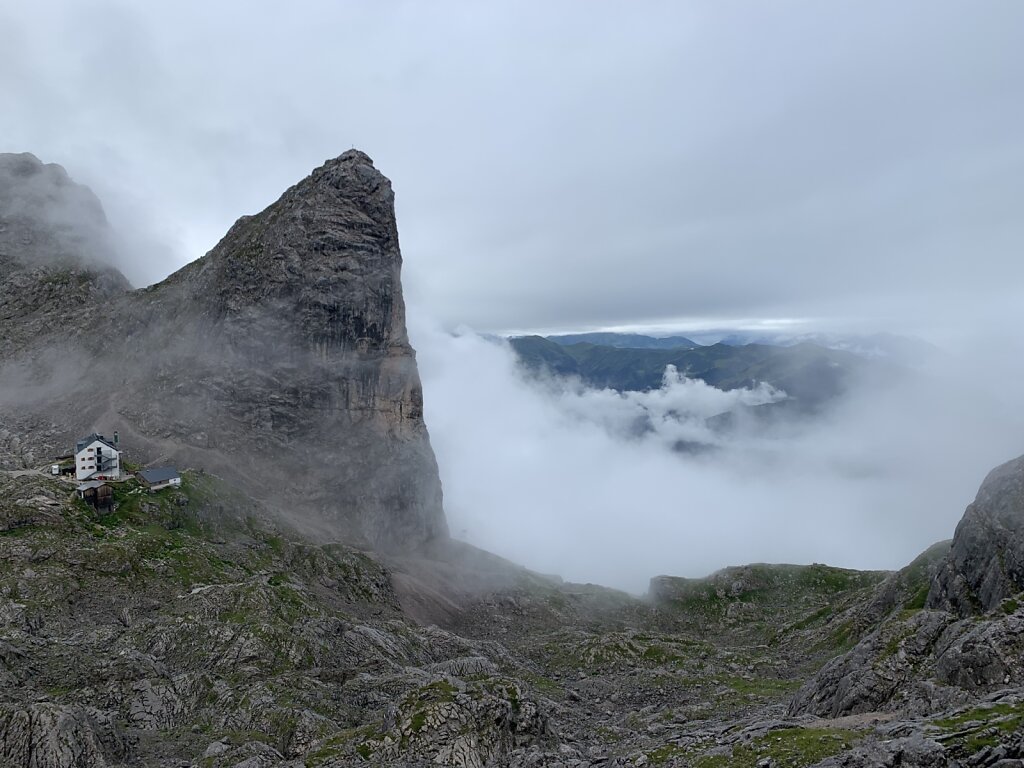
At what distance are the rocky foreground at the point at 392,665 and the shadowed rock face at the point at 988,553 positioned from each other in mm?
380

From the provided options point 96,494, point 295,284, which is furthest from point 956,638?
point 295,284

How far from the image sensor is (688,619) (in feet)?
596

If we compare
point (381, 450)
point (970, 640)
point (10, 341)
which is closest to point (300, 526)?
point (381, 450)

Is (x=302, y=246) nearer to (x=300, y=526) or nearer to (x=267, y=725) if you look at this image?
(x=300, y=526)

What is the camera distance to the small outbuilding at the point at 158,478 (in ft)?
408

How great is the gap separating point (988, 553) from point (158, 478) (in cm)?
15006

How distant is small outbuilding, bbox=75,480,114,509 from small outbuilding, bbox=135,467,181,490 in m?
12.3

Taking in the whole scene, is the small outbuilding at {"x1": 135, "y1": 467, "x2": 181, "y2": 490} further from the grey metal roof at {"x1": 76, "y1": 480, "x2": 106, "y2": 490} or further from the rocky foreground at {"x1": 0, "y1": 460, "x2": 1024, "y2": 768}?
the grey metal roof at {"x1": 76, "y1": 480, "x2": 106, "y2": 490}

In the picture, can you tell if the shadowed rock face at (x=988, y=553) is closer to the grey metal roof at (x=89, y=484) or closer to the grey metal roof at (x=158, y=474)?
the grey metal roof at (x=158, y=474)

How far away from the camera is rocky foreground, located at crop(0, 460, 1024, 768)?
179 ft

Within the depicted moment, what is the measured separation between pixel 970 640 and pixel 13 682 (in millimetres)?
99479

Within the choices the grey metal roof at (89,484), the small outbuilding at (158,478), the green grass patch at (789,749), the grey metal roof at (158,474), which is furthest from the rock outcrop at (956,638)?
the grey metal roof at (158,474)

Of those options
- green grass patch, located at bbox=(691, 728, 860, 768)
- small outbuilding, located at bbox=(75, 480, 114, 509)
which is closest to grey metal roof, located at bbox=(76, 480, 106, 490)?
small outbuilding, located at bbox=(75, 480, 114, 509)

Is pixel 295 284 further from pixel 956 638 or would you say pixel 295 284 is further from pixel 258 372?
pixel 956 638
